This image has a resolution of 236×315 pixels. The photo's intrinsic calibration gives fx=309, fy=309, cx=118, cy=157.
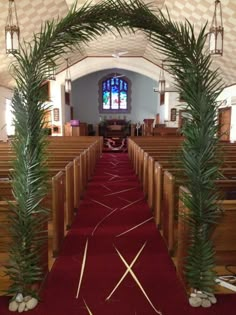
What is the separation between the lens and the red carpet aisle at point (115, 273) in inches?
80.5

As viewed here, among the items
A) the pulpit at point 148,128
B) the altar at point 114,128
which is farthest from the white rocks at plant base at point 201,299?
the altar at point 114,128

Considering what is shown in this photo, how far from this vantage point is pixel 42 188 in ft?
7.04

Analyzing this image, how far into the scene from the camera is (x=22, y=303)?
6.62ft

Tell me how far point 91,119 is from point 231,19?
11.7 metres

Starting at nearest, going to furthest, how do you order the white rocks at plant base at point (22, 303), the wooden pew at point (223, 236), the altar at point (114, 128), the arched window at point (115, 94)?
the white rocks at plant base at point (22, 303) < the wooden pew at point (223, 236) < the altar at point (114, 128) < the arched window at point (115, 94)

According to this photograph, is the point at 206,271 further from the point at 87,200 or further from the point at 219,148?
the point at 87,200

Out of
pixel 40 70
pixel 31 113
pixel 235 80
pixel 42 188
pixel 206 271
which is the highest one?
pixel 235 80

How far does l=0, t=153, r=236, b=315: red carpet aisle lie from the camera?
2.04 metres

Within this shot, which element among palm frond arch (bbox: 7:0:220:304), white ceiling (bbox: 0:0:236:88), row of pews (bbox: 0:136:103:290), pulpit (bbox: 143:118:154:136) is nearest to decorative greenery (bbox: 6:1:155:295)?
palm frond arch (bbox: 7:0:220:304)

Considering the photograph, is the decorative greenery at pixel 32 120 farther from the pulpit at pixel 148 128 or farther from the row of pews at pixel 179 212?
the pulpit at pixel 148 128

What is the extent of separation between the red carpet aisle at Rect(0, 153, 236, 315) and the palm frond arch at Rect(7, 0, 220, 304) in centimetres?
20

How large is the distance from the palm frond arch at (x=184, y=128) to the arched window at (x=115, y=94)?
50.8 ft

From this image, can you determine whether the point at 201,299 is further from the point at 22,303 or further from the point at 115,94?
the point at 115,94

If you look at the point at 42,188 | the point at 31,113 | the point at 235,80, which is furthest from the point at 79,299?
the point at 235,80
